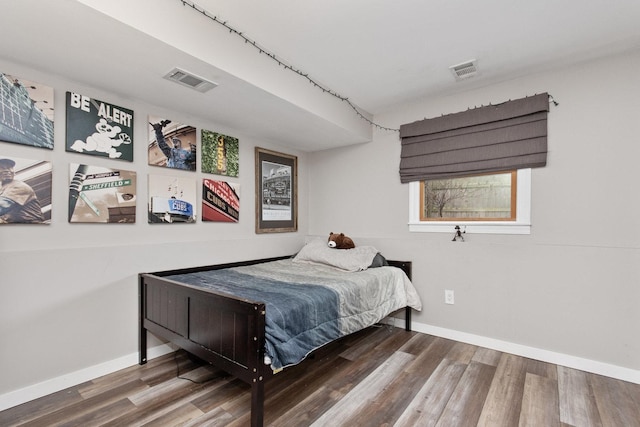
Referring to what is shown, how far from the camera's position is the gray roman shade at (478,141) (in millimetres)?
2527

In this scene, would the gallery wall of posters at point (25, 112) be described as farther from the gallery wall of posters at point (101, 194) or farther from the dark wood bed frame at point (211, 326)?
the dark wood bed frame at point (211, 326)

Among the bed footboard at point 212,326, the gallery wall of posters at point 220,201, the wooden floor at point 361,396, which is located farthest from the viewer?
the gallery wall of posters at point 220,201

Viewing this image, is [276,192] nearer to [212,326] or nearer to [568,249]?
[212,326]

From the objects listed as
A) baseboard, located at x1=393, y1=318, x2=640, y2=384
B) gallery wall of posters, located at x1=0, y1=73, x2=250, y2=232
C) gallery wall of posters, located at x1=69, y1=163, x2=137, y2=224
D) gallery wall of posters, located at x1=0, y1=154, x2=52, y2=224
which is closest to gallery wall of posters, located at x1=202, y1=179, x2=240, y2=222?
gallery wall of posters, located at x1=0, y1=73, x2=250, y2=232

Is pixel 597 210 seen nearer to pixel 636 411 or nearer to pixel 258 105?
pixel 636 411

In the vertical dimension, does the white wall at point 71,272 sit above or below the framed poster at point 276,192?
below

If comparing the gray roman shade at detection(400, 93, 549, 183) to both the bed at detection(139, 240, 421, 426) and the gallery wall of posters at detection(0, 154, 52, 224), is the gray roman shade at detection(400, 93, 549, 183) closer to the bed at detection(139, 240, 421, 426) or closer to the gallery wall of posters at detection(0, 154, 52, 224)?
the bed at detection(139, 240, 421, 426)

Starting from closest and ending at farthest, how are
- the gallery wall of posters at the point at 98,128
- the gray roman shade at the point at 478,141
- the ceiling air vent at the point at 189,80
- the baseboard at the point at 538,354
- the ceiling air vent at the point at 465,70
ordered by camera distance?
the ceiling air vent at the point at 189,80 → the gallery wall of posters at the point at 98,128 → the baseboard at the point at 538,354 → the ceiling air vent at the point at 465,70 → the gray roman shade at the point at 478,141

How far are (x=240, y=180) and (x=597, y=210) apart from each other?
2.97m

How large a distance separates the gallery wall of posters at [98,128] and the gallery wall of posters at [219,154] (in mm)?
622

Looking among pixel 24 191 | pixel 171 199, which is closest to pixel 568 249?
pixel 171 199

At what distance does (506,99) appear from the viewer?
2.67 meters

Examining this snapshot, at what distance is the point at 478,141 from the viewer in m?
2.78

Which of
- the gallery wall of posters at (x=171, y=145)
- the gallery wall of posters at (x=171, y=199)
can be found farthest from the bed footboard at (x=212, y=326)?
the gallery wall of posters at (x=171, y=145)
